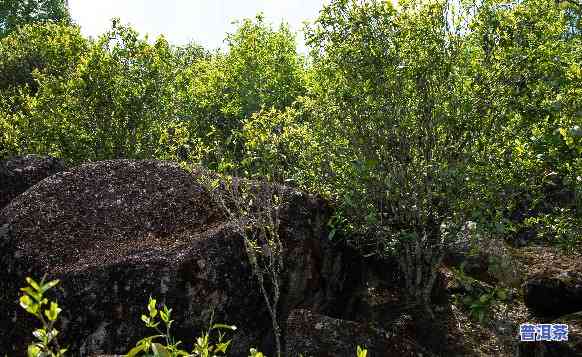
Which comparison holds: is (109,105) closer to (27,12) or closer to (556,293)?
(556,293)

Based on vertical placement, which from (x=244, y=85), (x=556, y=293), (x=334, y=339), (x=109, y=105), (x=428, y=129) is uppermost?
(x=244, y=85)

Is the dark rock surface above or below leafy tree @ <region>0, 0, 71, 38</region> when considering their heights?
below

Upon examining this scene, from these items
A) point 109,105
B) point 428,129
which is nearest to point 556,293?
point 428,129

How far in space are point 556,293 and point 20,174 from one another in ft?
31.6

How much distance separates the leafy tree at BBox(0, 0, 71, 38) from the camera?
39.5 metres

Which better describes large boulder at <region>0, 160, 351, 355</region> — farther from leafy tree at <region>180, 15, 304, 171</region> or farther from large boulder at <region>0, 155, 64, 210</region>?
leafy tree at <region>180, 15, 304, 171</region>

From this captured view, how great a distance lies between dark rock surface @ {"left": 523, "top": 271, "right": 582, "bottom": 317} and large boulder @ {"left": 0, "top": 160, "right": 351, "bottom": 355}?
10.1 feet

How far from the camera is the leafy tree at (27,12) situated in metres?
39.5

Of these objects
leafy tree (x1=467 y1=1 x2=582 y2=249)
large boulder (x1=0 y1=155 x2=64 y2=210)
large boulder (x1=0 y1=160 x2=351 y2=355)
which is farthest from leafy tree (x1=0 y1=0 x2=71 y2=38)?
leafy tree (x1=467 y1=1 x2=582 y2=249)

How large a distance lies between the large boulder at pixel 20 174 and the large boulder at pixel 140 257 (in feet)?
7.07

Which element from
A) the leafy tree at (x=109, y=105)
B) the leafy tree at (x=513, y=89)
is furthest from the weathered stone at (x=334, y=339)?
the leafy tree at (x=109, y=105)

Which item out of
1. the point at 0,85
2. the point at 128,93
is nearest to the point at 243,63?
the point at 128,93

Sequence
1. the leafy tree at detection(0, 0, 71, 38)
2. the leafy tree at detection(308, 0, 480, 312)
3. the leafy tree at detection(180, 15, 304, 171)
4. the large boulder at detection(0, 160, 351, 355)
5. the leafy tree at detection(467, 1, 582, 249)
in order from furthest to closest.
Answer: the leafy tree at detection(0, 0, 71, 38), the leafy tree at detection(180, 15, 304, 171), the leafy tree at detection(308, 0, 480, 312), the leafy tree at detection(467, 1, 582, 249), the large boulder at detection(0, 160, 351, 355)

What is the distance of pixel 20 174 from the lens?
11188 mm
